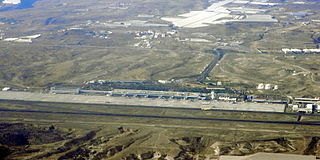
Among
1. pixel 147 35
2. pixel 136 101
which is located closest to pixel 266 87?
pixel 136 101

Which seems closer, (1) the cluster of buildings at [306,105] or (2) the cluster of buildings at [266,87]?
(1) the cluster of buildings at [306,105]

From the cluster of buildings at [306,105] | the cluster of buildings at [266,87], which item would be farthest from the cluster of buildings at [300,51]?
the cluster of buildings at [306,105]

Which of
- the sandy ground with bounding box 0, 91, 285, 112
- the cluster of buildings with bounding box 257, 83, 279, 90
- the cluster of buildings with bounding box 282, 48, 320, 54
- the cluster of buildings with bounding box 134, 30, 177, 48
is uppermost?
the cluster of buildings with bounding box 134, 30, 177, 48

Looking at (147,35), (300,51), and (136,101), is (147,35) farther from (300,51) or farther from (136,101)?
(136,101)

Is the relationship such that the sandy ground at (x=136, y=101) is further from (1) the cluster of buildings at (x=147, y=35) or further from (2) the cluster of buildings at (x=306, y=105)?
(1) the cluster of buildings at (x=147, y=35)

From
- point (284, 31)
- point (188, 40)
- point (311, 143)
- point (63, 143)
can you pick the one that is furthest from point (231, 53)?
point (63, 143)

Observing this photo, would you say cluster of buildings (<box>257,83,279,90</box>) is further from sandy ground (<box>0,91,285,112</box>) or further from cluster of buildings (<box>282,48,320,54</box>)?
cluster of buildings (<box>282,48,320,54</box>)

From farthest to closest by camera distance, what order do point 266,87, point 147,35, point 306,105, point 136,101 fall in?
point 147,35 < point 266,87 < point 136,101 < point 306,105

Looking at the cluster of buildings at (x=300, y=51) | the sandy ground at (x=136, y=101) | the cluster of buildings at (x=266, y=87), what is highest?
the cluster of buildings at (x=300, y=51)

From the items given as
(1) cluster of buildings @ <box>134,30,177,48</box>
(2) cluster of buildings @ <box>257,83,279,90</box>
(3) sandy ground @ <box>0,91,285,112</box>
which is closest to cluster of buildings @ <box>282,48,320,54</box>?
(2) cluster of buildings @ <box>257,83,279,90</box>
